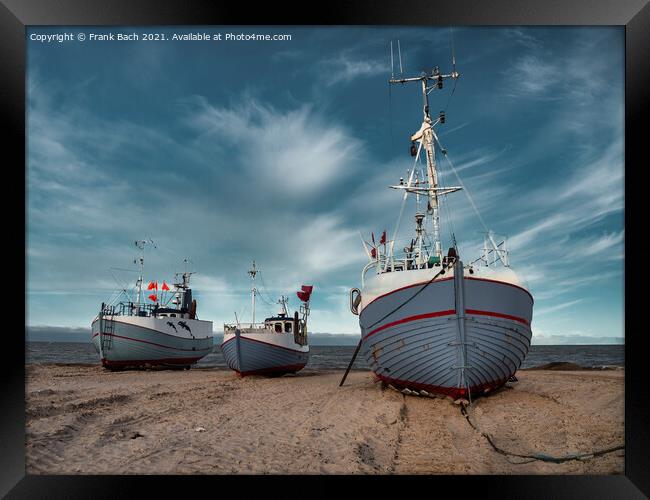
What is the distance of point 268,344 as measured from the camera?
17953 millimetres

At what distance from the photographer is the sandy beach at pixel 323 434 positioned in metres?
5.88

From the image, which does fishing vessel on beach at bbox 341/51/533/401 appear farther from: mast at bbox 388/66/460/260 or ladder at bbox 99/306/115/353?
ladder at bbox 99/306/115/353

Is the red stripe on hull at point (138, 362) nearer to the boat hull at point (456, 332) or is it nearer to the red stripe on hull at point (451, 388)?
the red stripe on hull at point (451, 388)

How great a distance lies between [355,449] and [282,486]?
161cm

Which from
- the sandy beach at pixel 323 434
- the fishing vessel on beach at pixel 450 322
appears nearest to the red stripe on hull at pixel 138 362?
the sandy beach at pixel 323 434

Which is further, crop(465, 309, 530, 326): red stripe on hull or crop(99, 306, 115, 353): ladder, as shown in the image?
crop(99, 306, 115, 353): ladder

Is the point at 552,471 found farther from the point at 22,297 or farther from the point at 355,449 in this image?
the point at 22,297

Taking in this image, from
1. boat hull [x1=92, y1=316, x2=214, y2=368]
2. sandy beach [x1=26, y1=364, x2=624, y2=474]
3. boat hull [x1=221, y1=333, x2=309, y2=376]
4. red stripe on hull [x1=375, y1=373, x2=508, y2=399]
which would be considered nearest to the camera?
sandy beach [x1=26, y1=364, x2=624, y2=474]

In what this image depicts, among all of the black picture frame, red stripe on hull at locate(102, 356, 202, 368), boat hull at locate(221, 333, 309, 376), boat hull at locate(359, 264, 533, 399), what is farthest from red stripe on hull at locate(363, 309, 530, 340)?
red stripe on hull at locate(102, 356, 202, 368)

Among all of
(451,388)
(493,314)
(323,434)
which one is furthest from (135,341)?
(493,314)

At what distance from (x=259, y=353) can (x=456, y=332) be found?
11.2m

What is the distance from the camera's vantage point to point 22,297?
5.38 m

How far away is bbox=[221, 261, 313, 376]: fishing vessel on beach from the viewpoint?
704 inches

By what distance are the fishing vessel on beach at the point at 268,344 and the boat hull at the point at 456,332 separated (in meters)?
9.22
